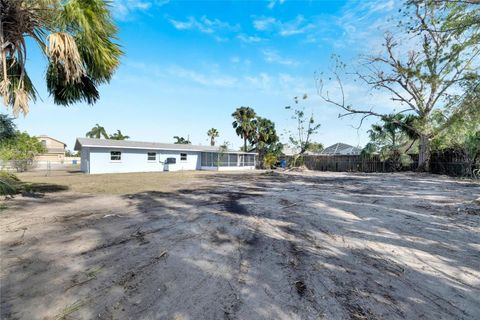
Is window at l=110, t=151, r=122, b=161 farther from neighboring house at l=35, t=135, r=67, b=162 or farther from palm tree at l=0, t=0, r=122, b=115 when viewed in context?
neighboring house at l=35, t=135, r=67, b=162

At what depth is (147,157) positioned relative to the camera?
66.1 ft

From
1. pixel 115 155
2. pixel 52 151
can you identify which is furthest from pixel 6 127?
pixel 52 151

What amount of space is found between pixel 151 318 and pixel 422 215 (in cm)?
539

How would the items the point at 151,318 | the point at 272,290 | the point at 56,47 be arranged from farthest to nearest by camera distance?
the point at 56,47, the point at 272,290, the point at 151,318

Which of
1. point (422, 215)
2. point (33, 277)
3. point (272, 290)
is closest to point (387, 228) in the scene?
point (422, 215)

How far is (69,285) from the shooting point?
2.06m

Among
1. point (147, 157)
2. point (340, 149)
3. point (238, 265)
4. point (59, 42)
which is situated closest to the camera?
point (238, 265)

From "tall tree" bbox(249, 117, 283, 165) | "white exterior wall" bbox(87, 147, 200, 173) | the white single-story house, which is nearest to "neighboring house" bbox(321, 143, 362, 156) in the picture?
"tall tree" bbox(249, 117, 283, 165)

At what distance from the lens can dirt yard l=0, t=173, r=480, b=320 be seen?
5.90 feet

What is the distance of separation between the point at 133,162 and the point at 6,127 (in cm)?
1297

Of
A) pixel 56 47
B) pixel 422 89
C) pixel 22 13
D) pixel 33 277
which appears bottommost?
pixel 33 277

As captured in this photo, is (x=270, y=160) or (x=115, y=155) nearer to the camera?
(x=115, y=155)

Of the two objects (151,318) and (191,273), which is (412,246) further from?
(151,318)

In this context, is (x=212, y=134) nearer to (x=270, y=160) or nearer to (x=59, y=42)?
(x=270, y=160)
